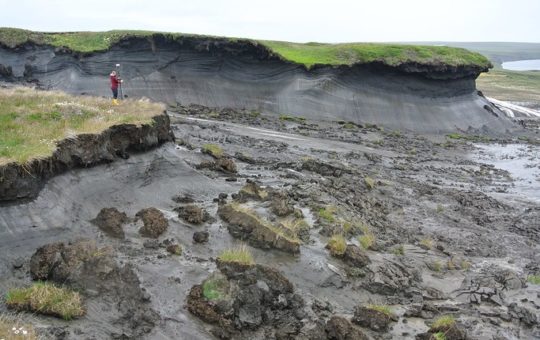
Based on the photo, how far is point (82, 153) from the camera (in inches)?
548

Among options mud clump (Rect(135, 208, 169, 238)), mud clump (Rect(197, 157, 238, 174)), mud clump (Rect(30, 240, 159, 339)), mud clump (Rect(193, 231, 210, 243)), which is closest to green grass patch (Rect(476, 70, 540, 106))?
mud clump (Rect(197, 157, 238, 174))

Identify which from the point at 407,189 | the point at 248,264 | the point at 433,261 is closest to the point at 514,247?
the point at 433,261

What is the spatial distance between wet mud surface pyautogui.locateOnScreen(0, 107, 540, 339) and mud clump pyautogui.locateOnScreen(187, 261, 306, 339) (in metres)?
0.03

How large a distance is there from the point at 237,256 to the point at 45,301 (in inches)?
164

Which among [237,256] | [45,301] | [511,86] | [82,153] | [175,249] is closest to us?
[45,301]

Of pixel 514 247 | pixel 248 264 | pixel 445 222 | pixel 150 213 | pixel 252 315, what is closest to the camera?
pixel 252 315

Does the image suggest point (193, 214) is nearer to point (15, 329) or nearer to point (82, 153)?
point (82, 153)

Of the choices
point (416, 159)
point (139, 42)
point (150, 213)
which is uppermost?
point (139, 42)

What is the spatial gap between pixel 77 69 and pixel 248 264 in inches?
1436

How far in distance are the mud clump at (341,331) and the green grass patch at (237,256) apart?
2312 millimetres

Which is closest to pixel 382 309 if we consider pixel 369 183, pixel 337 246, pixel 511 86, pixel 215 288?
pixel 337 246

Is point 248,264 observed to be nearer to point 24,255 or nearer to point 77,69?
point 24,255

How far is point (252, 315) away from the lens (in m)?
10.6

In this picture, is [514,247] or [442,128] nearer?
[514,247]
